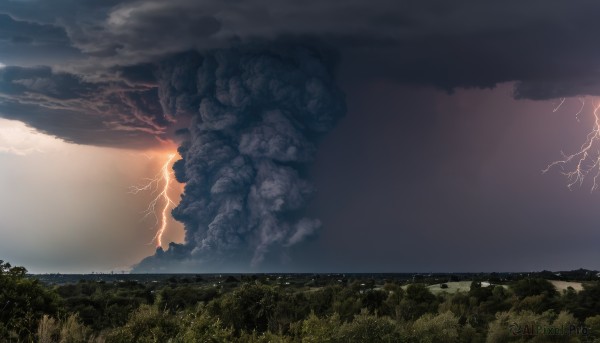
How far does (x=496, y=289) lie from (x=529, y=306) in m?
16.8

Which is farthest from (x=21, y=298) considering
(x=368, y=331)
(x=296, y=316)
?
(x=296, y=316)

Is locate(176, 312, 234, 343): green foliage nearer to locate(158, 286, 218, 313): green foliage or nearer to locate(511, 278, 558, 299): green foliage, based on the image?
locate(158, 286, 218, 313): green foliage

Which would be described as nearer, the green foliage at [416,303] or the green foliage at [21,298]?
the green foliage at [21,298]

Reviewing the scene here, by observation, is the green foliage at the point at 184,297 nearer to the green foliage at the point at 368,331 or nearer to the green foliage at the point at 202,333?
the green foliage at the point at 368,331

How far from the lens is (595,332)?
51000mm

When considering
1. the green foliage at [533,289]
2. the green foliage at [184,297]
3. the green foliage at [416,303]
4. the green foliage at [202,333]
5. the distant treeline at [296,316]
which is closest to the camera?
the green foliage at [202,333]

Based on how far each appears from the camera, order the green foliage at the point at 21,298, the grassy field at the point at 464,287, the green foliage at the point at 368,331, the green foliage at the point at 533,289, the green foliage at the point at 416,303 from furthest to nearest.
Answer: the grassy field at the point at 464,287
the green foliage at the point at 533,289
the green foliage at the point at 416,303
the green foliage at the point at 368,331
the green foliage at the point at 21,298

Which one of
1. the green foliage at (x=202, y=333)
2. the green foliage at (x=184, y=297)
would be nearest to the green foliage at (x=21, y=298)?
the green foliage at (x=202, y=333)

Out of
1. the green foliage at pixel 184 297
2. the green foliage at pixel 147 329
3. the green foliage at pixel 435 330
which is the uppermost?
the green foliage at pixel 147 329

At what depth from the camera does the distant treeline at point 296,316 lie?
29016 mm

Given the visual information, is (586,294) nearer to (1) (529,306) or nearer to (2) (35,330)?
(1) (529,306)

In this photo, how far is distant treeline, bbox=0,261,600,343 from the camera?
95.2 feet

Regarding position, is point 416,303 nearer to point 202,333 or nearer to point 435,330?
point 435,330

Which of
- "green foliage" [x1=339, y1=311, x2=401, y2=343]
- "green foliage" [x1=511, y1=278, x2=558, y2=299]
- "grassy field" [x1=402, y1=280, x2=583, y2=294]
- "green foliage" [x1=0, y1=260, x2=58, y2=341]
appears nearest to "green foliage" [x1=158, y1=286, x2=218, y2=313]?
"grassy field" [x1=402, y1=280, x2=583, y2=294]
